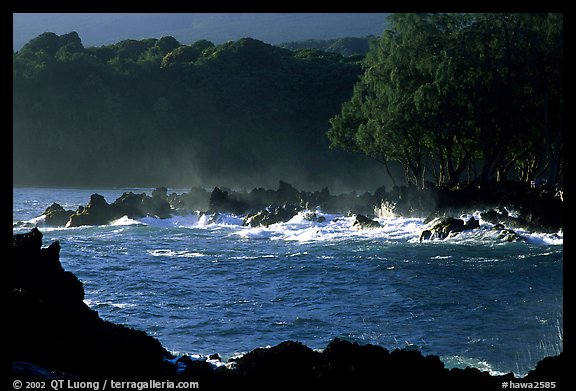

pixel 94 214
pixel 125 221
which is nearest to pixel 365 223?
pixel 125 221

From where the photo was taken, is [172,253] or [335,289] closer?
[335,289]

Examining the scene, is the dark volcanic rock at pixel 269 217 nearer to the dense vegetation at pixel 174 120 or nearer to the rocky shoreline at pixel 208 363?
the rocky shoreline at pixel 208 363

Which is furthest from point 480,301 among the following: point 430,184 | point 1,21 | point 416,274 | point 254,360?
point 430,184

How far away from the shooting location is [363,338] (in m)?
16.4

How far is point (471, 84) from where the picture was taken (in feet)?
153

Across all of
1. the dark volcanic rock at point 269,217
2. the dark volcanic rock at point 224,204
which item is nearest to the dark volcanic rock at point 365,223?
the dark volcanic rock at point 269,217

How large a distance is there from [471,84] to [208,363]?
129 feet

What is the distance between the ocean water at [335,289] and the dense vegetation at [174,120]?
7241 centimetres

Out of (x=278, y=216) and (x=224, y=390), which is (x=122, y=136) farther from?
(x=224, y=390)

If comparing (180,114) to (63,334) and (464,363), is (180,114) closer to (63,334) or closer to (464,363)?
(464,363)

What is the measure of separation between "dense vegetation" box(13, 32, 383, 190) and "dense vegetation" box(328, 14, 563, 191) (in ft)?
187

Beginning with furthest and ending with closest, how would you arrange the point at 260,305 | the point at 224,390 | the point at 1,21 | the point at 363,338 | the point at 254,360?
the point at 260,305 < the point at 363,338 < the point at 254,360 < the point at 224,390 < the point at 1,21

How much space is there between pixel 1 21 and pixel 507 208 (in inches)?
1469

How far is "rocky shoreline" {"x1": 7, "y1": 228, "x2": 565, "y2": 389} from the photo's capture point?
8930 mm
